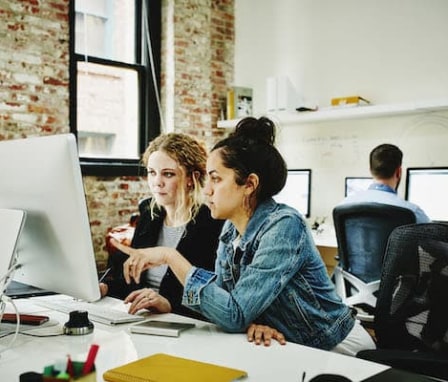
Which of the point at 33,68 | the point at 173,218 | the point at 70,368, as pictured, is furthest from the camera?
the point at 33,68

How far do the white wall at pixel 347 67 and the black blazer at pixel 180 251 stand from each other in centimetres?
234

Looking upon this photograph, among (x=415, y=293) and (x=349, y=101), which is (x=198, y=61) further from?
(x=415, y=293)

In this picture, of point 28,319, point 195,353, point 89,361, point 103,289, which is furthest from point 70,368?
point 103,289

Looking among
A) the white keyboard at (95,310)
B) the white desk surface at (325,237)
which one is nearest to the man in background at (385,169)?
the white desk surface at (325,237)

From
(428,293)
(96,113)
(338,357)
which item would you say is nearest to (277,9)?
(96,113)

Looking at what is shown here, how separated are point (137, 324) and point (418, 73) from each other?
334 cm

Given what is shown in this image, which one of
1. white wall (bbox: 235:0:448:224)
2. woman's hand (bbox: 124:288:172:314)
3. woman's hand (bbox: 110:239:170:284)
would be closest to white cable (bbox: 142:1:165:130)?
white wall (bbox: 235:0:448:224)

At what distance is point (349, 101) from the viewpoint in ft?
14.1

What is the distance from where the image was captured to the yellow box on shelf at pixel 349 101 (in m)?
4.27

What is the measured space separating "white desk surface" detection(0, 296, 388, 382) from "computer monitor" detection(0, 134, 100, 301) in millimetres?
131

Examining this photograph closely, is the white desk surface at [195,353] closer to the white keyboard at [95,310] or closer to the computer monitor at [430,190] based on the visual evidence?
the white keyboard at [95,310]

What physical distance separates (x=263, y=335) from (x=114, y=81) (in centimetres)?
384

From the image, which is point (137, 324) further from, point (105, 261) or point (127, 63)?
point (127, 63)

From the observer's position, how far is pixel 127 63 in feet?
16.2
